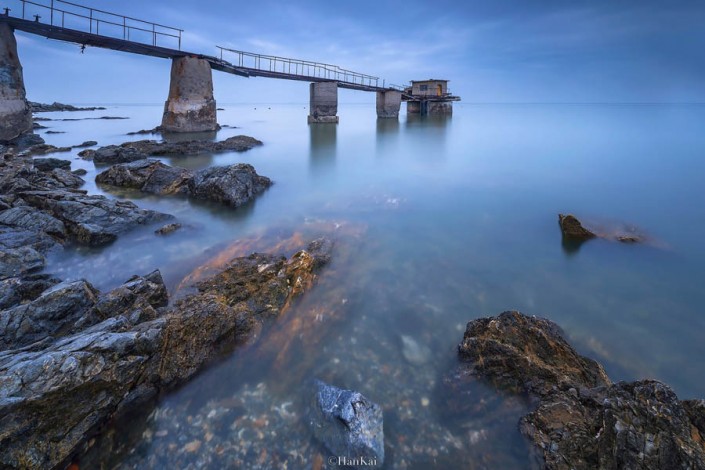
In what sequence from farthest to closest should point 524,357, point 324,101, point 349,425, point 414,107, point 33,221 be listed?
1. point 414,107
2. point 324,101
3. point 33,221
4. point 524,357
5. point 349,425

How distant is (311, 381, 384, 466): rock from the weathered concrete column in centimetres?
2702

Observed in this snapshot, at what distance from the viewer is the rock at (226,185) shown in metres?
9.57

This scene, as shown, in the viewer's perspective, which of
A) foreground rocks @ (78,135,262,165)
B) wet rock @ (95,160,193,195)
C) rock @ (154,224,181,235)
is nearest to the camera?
rock @ (154,224,181,235)

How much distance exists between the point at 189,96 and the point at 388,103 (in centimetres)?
3013

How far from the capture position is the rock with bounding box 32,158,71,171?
12641 millimetres

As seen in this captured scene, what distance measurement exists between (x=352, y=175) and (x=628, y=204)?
937 cm

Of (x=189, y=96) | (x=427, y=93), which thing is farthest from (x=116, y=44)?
(x=427, y=93)

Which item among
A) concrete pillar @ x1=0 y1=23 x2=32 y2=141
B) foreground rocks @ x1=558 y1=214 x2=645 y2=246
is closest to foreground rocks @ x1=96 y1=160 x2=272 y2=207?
foreground rocks @ x1=558 y1=214 x2=645 y2=246

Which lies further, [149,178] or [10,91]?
[10,91]

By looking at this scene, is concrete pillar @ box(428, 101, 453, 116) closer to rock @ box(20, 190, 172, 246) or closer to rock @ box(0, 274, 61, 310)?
rock @ box(20, 190, 172, 246)

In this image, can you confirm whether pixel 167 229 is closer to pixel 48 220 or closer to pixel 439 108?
pixel 48 220

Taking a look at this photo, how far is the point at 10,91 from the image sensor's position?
57.0ft

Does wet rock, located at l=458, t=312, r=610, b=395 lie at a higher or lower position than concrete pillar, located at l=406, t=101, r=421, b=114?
lower

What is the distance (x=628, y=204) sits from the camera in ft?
34.7
